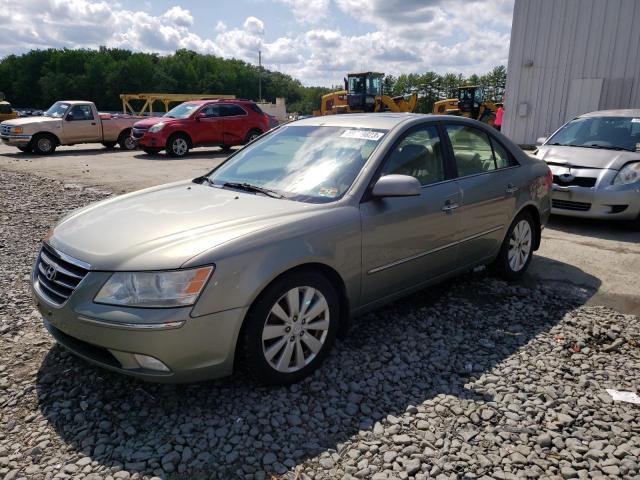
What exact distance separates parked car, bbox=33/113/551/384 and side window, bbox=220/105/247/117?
13.0 meters

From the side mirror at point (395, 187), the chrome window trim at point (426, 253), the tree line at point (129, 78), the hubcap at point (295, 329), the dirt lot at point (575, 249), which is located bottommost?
the dirt lot at point (575, 249)

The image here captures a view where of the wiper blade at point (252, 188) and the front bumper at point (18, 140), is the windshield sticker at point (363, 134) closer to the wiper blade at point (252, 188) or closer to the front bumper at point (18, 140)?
the wiper blade at point (252, 188)

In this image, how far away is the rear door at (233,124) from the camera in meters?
16.8

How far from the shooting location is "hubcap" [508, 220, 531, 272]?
4.89 metres

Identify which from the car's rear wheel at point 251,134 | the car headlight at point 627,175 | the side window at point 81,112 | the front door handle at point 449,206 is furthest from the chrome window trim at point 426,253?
the side window at point 81,112

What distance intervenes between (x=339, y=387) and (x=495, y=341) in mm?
1331

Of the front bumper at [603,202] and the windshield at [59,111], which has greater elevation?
the windshield at [59,111]

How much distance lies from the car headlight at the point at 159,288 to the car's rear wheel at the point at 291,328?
0.36 m

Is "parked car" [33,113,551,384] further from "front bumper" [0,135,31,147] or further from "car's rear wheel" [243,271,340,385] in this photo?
"front bumper" [0,135,31,147]

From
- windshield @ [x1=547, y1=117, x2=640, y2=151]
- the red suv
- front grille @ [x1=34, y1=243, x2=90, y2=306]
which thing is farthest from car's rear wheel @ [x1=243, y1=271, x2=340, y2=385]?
the red suv

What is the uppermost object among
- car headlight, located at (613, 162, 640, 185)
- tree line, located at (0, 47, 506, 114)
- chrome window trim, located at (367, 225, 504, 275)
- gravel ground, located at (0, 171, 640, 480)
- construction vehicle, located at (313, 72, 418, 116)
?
tree line, located at (0, 47, 506, 114)

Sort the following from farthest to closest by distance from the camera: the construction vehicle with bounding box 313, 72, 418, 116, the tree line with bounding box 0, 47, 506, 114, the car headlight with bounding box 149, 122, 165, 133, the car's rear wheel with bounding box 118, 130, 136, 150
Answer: the tree line with bounding box 0, 47, 506, 114, the construction vehicle with bounding box 313, 72, 418, 116, the car's rear wheel with bounding box 118, 130, 136, 150, the car headlight with bounding box 149, 122, 165, 133

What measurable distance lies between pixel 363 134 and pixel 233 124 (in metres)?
13.8

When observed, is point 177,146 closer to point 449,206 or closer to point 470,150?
point 470,150
